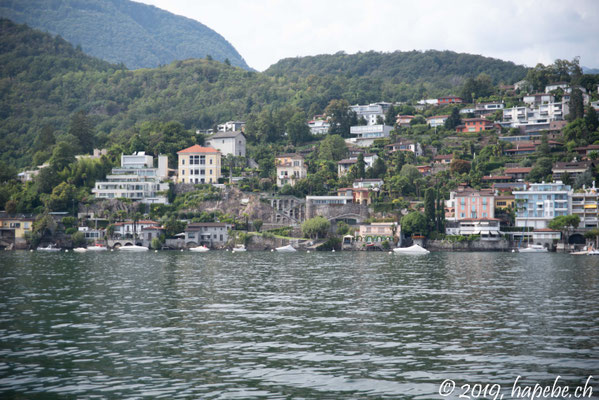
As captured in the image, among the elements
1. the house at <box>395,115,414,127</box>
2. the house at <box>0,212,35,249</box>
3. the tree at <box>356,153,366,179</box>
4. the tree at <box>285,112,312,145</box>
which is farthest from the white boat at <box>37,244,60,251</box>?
the house at <box>395,115,414,127</box>

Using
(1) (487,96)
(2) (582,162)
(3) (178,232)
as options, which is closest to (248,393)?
(3) (178,232)

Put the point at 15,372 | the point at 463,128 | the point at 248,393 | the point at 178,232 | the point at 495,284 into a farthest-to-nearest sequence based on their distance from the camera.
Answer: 1. the point at 463,128
2. the point at 178,232
3. the point at 495,284
4. the point at 15,372
5. the point at 248,393

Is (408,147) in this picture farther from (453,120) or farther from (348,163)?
(453,120)

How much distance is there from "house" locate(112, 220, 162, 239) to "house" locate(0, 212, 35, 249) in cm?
1341

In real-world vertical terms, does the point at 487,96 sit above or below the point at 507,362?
above

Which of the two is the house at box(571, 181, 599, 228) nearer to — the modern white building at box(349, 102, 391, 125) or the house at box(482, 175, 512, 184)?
the house at box(482, 175, 512, 184)

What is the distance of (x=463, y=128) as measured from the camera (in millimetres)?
121688

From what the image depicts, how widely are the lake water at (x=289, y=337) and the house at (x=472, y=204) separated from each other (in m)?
50.1

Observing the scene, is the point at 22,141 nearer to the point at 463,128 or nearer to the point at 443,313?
the point at 463,128

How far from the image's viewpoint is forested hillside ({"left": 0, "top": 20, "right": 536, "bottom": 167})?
16238cm

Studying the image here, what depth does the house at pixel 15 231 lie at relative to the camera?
309 feet

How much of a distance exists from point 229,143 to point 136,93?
84.2 meters

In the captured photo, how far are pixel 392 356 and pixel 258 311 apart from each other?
10117 millimetres

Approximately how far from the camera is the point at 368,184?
99375 mm
